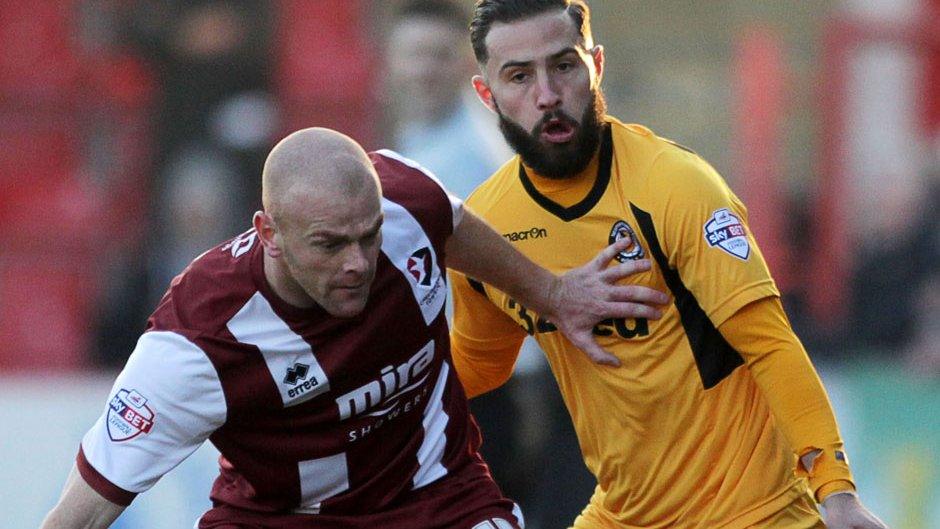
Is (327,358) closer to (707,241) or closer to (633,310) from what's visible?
(633,310)

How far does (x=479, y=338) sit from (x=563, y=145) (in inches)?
32.2

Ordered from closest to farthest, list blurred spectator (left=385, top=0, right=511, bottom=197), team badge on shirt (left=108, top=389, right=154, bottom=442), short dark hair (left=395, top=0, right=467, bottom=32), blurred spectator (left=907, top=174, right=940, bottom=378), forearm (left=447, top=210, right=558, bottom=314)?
team badge on shirt (left=108, top=389, right=154, bottom=442)
forearm (left=447, top=210, right=558, bottom=314)
blurred spectator (left=385, top=0, right=511, bottom=197)
short dark hair (left=395, top=0, right=467, bottom=32)
blurred spectator (left=907, top=174, right=940, bottom=378)

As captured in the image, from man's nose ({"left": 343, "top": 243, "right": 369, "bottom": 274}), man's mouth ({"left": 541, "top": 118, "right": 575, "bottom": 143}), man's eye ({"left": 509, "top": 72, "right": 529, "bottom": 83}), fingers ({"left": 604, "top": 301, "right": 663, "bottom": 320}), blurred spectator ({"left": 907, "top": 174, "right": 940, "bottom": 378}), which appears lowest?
blurred spectator ({"left": 907, "top": 174, "right": 940, "bottom": 378})

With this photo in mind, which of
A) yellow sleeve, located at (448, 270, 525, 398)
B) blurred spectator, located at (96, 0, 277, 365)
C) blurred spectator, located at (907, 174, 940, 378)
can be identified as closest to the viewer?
yellow sleeve, located at (448, 270, 525, 398)

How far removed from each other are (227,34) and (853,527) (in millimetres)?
6507

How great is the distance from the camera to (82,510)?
4.07 metres

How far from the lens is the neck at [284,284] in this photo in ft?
13.8

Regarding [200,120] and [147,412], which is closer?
[147,412]

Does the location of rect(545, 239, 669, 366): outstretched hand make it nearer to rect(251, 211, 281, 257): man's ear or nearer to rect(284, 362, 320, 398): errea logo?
rect(284, 362, 320, 398): errea logo

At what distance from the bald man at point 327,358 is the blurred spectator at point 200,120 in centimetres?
488

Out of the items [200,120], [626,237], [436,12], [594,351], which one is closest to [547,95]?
[626,237]

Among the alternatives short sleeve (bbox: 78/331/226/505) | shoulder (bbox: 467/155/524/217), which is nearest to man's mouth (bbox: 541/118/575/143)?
shoulder (bbox: 467/155/524/217)

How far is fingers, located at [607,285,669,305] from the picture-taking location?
4.40m

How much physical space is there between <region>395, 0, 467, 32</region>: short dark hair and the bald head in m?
2.36
